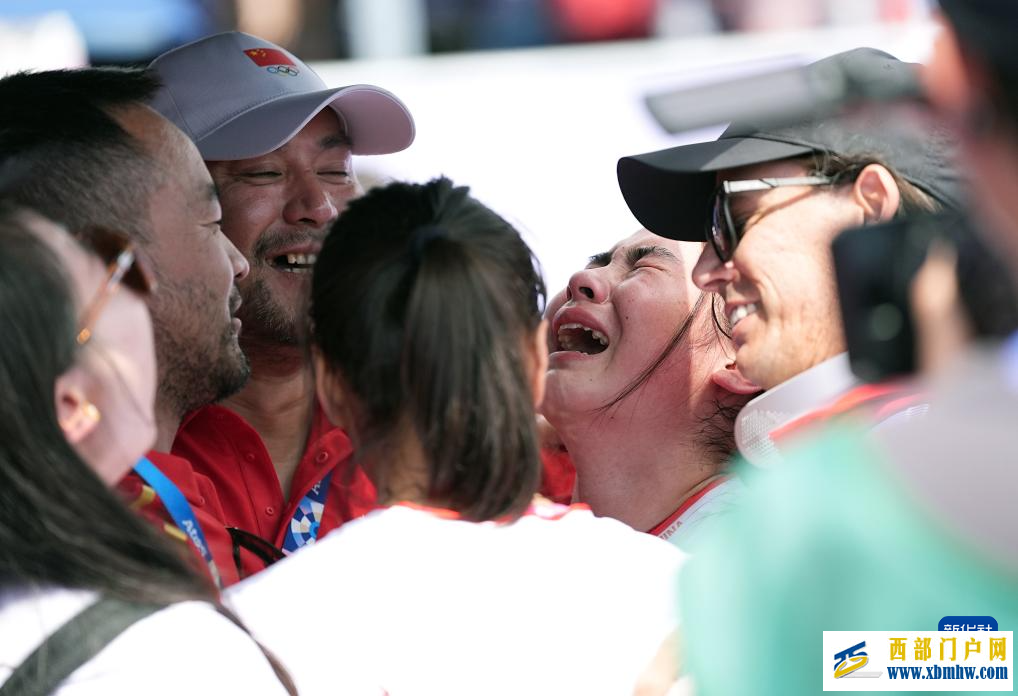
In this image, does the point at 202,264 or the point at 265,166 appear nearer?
the point at 202,264

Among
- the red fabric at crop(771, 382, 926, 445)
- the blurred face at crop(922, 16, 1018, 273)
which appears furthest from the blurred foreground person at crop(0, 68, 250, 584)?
the blurred face at crop(922, 16, 1018, 273)

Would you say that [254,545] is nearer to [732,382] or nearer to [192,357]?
[192,357]

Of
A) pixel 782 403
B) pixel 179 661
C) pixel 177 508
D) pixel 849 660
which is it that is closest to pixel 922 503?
pixel 849 660

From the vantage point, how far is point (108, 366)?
1267mm

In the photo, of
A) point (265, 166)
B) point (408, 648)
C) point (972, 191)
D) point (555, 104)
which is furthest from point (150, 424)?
point (555, 104)

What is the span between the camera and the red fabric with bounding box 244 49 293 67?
274 cm

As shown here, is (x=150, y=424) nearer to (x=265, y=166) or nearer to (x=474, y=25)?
(x=265, y=166)

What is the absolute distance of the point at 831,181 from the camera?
2.07m

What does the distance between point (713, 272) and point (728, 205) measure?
0.13 m

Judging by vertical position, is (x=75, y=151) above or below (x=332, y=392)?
above

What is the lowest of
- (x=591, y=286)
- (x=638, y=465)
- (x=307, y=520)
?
(x=638, y=465)

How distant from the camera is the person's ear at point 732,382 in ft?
8.24

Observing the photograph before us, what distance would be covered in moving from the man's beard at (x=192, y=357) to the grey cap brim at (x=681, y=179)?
2.84 ft

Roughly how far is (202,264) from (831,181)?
111 centimetres
